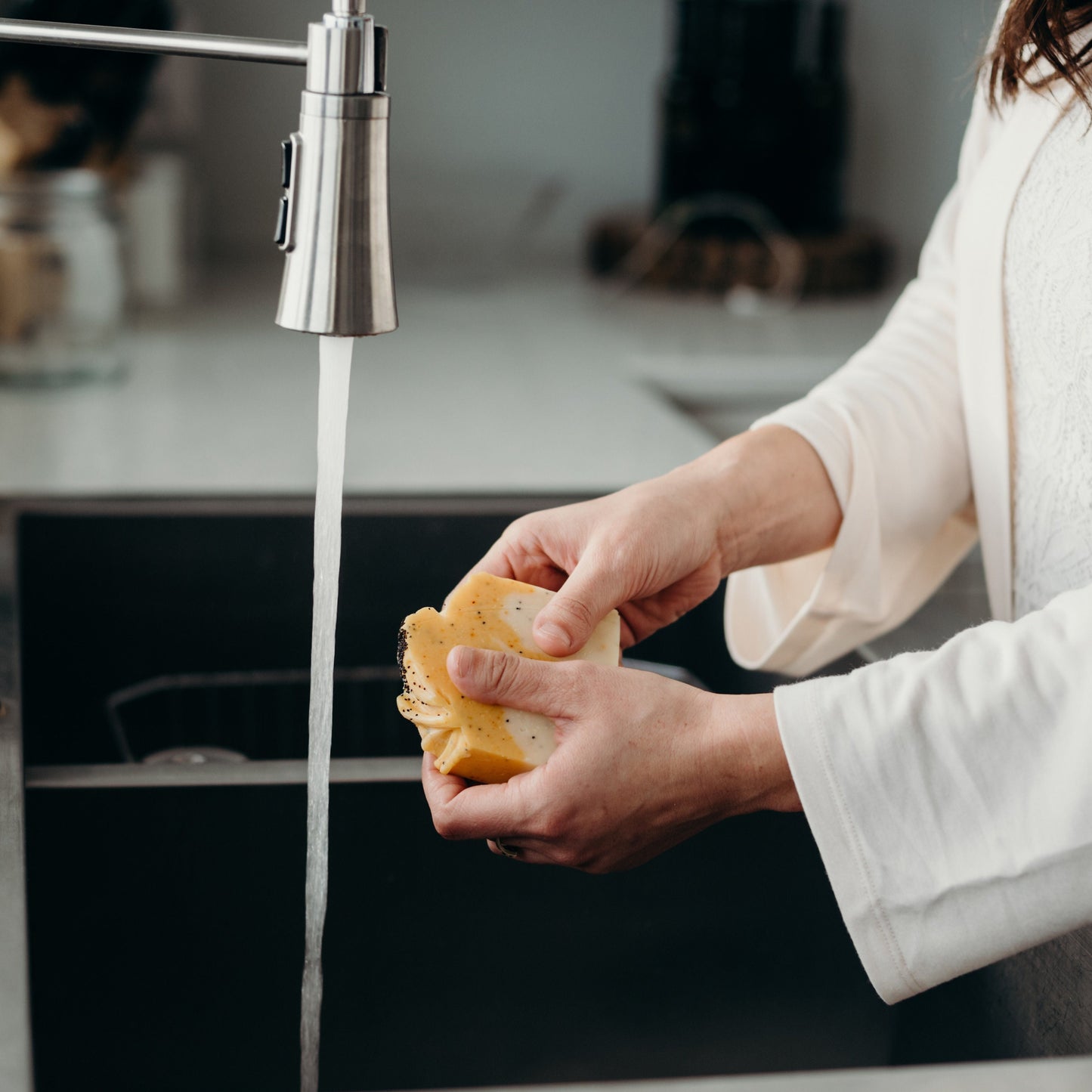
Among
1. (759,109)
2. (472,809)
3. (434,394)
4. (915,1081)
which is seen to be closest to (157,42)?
(472,809)

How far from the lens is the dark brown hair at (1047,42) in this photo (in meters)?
0.68

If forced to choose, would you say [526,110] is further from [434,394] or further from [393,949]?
[393,949]

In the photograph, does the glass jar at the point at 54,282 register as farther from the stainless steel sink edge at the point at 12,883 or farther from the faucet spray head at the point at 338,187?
the faucet spray head at the point at 338,187

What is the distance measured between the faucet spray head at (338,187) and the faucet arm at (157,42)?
23 mm

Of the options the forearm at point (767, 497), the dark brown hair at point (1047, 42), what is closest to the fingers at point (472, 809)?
the forearm at point (767, 497)

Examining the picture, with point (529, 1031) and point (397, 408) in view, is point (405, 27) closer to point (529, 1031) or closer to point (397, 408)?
point (397, 408)

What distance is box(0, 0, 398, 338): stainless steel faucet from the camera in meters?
0.50

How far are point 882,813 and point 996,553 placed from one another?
296mm

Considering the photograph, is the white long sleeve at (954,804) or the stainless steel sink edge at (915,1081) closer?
the stainless steel sink edge at (915,1081)

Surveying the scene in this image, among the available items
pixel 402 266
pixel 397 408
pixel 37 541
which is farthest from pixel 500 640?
pixel 402 266

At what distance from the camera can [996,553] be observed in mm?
786

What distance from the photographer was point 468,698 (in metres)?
0.61

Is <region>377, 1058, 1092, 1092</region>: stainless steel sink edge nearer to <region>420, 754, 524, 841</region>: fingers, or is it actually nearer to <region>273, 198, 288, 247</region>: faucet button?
<region>420, 754, 524, 841</region>: fingers

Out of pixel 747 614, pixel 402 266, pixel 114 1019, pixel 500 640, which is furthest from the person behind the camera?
pixel 402 266
